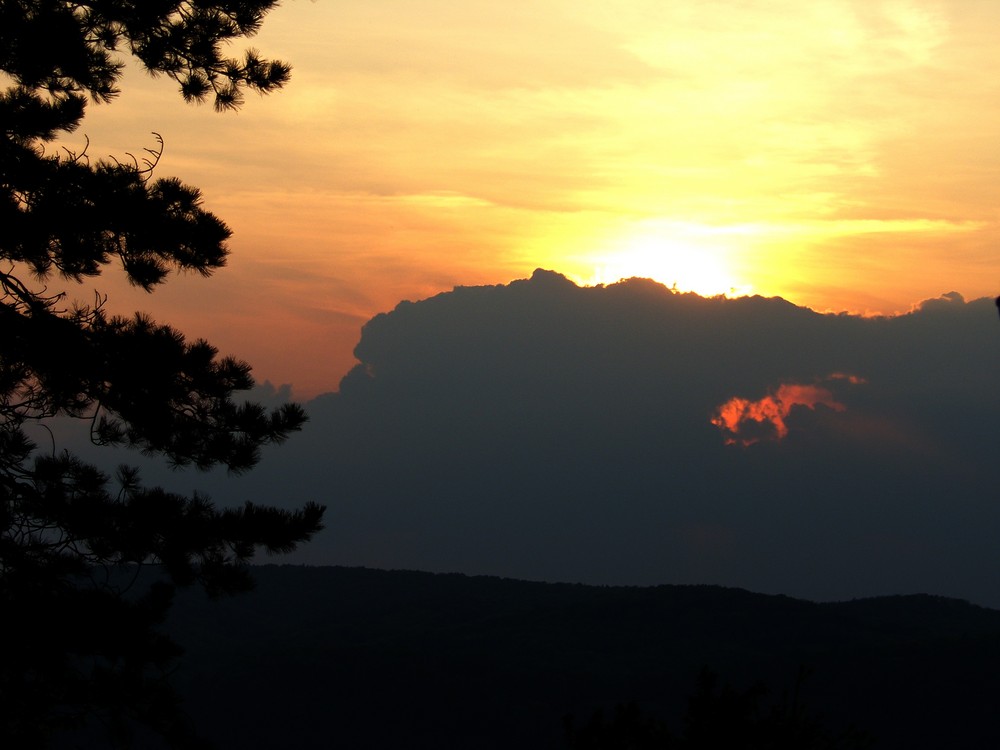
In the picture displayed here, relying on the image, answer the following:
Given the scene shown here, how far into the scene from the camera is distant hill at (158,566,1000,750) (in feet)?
349

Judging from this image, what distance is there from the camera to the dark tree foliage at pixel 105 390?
13523 mm

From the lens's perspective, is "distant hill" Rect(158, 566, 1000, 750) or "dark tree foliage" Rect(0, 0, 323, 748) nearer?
"dark tree foliage" Rect(0, 0, 323, 748)

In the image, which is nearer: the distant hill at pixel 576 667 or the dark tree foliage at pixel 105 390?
the dark tree foliage at pixel 105 390

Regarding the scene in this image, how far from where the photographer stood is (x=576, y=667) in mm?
138875

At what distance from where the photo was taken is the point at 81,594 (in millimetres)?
13633

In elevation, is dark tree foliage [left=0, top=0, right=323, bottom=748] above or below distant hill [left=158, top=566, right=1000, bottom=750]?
above

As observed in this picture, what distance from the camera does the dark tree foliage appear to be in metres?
13.5

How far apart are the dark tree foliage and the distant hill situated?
299 feet

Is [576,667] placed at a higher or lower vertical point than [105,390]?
lower

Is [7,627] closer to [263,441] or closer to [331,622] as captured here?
[263,441]

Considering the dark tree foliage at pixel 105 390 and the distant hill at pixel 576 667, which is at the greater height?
the dark tree foliage at pixel 105 390

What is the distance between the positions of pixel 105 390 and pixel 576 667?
428 ft

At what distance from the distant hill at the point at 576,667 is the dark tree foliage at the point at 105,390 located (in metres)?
91.1

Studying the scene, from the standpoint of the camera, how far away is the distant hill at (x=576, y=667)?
106m
